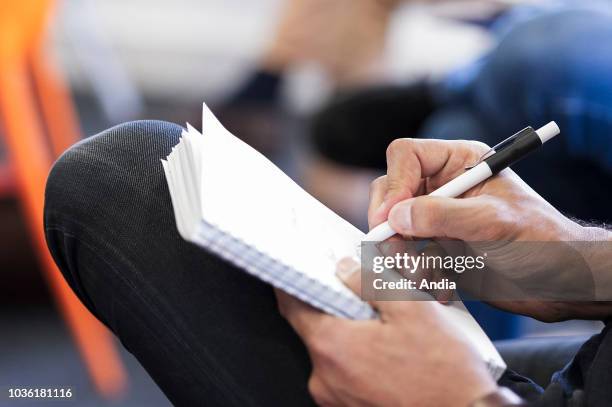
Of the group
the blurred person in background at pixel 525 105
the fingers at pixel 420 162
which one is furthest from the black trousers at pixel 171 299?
the blurred person in background at pixel 525 105

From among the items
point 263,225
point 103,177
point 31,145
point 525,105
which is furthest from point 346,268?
point 31,145

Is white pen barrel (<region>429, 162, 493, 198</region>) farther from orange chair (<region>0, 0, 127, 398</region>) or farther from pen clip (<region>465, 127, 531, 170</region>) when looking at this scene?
orange chair (<region>0, 0, 127, 398</region>)

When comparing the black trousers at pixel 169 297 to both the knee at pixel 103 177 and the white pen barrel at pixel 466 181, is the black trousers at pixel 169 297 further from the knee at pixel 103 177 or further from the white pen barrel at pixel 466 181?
the white pen barrel at pixel 466 181

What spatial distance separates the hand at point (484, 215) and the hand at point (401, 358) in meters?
0.06

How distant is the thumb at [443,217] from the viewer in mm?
456

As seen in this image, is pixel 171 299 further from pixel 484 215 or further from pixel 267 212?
pixel 484 215

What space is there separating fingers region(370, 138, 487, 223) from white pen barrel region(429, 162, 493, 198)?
0.03 m

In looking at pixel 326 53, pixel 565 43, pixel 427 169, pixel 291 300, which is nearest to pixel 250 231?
pixel 291 300

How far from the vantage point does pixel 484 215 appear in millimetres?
460

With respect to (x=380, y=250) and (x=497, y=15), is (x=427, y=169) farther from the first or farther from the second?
(x=497, y=15)

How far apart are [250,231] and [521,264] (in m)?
0.19

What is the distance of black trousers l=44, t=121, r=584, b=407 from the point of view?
1.51 ft

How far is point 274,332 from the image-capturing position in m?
0.47

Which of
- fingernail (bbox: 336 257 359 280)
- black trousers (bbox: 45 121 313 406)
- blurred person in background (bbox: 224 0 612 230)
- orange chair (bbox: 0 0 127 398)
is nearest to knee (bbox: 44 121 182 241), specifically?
black trousers (bbox: 45 121 313 406)
